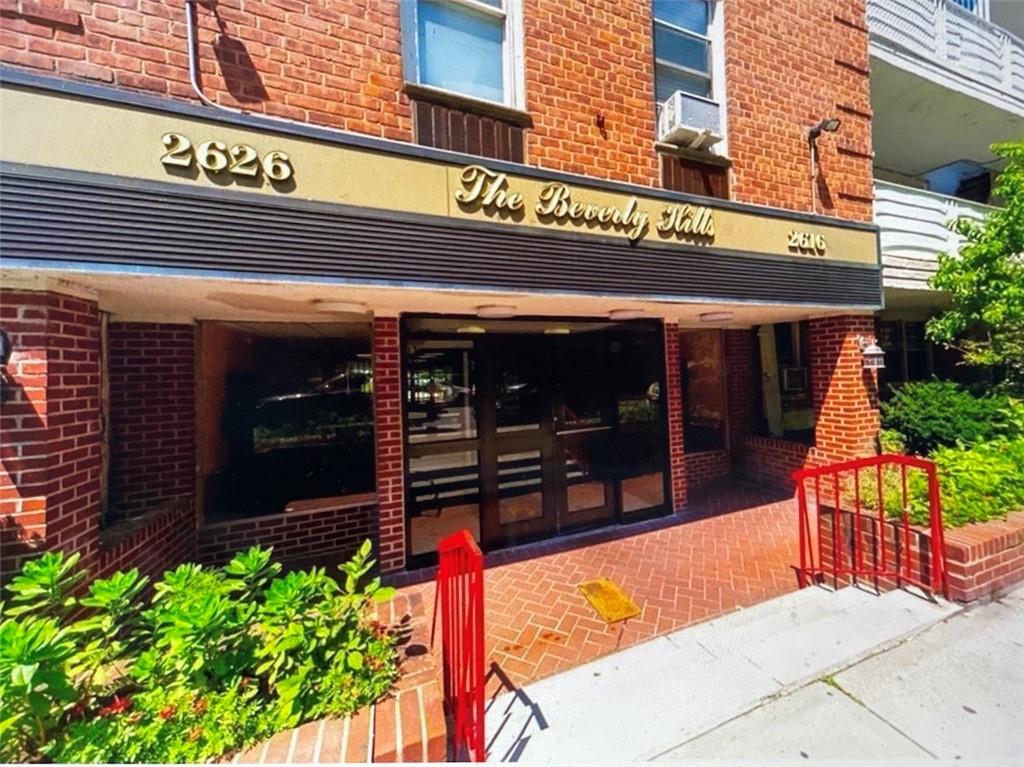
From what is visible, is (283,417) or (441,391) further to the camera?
(283,417)

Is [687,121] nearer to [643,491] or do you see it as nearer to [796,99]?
[796,99]

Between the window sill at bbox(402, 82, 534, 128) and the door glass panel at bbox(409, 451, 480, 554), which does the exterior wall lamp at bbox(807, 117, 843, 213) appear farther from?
the door glass panel at bbox(409, 451, 480, 554)

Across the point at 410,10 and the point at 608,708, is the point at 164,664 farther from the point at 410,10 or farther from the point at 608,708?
the point at 410,10

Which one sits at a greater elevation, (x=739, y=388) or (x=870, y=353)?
(x=870, y=353)

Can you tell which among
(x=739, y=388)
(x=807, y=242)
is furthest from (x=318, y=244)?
(x=739, y=388)

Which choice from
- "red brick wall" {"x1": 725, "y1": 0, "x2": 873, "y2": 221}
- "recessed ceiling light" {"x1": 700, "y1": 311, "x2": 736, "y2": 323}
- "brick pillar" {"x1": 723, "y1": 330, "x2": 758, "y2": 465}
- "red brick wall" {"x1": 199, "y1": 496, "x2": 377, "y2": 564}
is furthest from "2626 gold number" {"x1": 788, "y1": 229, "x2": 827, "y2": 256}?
"red brick wall" {"x1": 199, "y1": 496, "x2": 377, "y2": 564}

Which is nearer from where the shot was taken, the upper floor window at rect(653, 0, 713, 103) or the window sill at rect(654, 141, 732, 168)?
the window sill at rect(654, 141, 732, 168)

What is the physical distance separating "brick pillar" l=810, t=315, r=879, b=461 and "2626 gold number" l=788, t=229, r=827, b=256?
1.35 metres

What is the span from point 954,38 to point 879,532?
8.49m

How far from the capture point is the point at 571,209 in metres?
3.77

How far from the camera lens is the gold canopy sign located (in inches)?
135

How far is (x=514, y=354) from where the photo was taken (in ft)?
16.7

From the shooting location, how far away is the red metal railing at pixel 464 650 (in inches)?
80.1

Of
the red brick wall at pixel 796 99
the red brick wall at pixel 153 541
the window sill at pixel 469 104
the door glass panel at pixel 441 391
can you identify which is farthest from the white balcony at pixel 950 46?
the red brick wall at pixel 153 541
